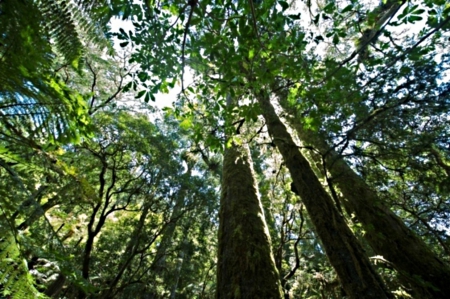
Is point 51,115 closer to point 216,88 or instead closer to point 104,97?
point 216,88

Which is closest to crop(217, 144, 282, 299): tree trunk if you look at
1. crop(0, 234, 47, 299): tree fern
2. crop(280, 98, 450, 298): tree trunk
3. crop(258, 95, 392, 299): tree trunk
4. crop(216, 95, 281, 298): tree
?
crop(216, 95, 281, 298): tree

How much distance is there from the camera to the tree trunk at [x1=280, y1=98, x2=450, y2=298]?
2926 mm

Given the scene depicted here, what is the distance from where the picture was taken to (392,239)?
364 cm

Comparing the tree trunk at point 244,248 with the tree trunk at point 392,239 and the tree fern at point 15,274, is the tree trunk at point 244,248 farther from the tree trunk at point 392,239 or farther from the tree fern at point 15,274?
the tree trunk at point 392,239

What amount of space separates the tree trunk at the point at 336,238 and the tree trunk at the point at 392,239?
426 millimetres

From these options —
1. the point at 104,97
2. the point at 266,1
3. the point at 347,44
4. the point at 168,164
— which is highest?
the point at 347,44

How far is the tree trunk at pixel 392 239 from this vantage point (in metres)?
2.93

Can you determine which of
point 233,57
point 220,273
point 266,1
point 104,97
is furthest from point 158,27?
point 104,97

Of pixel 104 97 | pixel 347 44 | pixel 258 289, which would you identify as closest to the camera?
pixel 258 289

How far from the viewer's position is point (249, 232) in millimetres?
2004

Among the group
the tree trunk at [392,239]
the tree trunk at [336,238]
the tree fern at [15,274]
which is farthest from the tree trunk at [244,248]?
the tree trunk at [392,239]

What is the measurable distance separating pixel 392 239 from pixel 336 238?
7.24ft

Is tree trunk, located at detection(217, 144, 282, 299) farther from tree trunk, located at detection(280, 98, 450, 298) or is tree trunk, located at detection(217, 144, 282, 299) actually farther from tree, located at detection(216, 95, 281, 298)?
tree trunk, located at detection(280, 98, 450, 298)

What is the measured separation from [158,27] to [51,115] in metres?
1.51
